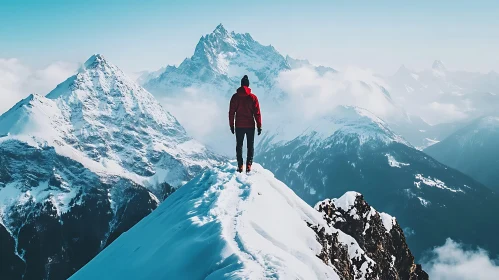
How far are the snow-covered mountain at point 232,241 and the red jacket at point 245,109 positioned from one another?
2.84 metres

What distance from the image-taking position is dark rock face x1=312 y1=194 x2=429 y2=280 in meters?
25.6

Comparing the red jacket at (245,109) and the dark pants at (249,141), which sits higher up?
the red jacket at (245,109)

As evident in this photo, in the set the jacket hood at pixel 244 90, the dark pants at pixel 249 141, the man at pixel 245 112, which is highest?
the jacket hood at pixel 244 90

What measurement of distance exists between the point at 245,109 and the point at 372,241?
16545mm

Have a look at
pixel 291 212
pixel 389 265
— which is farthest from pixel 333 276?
pixel 389 265

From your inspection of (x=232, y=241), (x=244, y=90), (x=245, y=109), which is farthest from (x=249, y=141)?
(x=232, y=241)

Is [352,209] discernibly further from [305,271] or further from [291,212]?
[305,271]

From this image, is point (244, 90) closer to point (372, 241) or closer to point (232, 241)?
point (232, 241)

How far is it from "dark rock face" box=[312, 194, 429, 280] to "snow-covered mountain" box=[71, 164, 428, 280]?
0.86ft

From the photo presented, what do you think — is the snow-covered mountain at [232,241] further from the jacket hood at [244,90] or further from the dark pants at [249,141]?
the jacket hood at [244,90]

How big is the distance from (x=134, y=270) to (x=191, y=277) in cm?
349

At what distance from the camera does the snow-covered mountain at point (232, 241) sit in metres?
12.2

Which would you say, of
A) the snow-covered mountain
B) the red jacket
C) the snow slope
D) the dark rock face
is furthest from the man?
the dark rock face

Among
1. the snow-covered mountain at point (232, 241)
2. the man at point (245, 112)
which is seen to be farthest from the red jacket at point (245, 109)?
the snow-covered mountain at point (232, 241)
